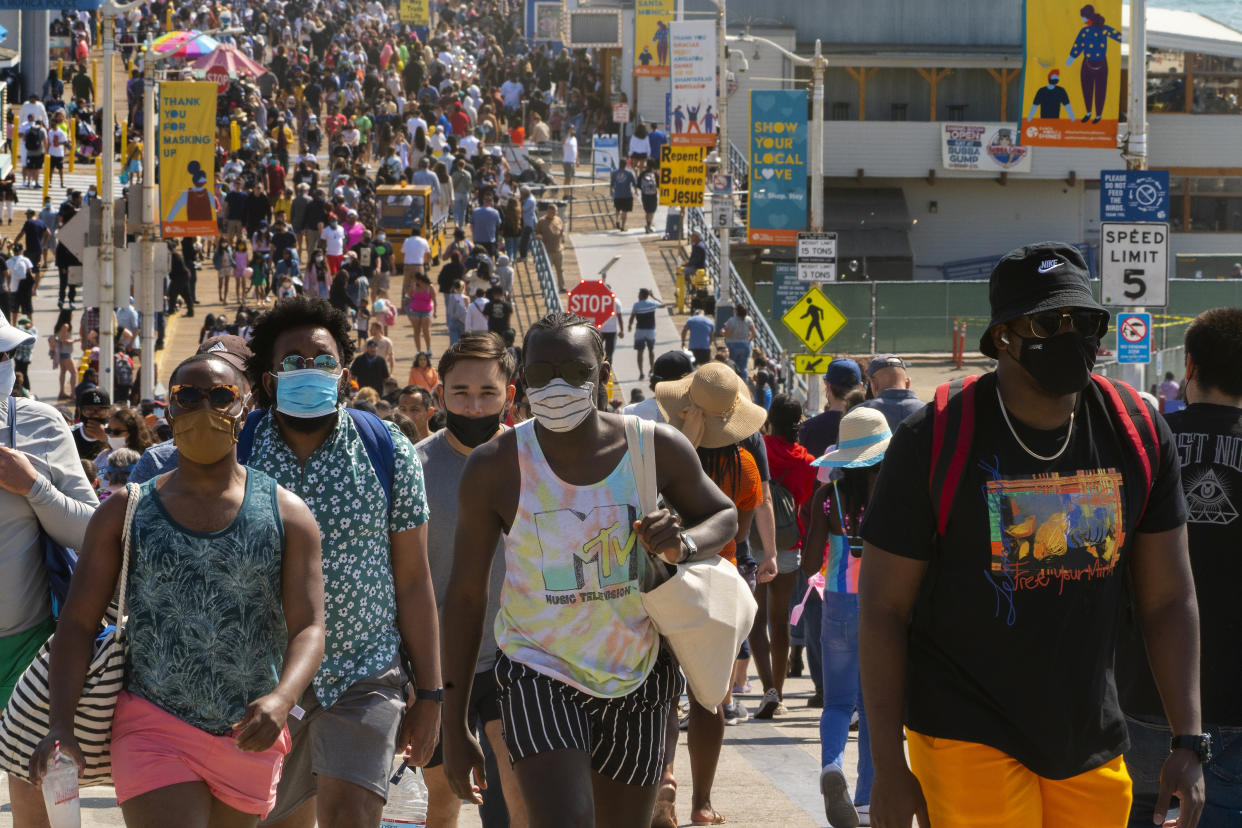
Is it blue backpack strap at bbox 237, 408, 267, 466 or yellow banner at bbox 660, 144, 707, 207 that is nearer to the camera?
blue backpack strap at bbox 237, 408, 267, 466

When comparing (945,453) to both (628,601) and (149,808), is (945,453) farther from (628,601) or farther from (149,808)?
(149,808)

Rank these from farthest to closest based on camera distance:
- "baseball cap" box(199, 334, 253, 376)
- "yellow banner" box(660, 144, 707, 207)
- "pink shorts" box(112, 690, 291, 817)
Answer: "yellow banner" box(660, 144, 707, 207) < "baseball cap" box(199, 334, 253, 376) < "pink shorts" box(112, 690, 291, 817)

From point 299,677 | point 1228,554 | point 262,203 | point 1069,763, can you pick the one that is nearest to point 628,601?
point 299,677

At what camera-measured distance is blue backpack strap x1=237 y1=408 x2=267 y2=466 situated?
5.06 metres

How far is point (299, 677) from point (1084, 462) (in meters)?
1.92

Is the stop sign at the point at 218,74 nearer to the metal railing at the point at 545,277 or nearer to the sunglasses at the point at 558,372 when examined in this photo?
the metal railing at the point at 545,277

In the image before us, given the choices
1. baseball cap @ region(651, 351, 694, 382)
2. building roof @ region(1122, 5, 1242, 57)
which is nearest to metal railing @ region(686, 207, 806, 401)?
building roof @ region(1122, 5, 1242, 57)

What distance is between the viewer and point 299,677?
4398mm

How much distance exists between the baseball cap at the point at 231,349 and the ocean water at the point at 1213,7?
45737mm

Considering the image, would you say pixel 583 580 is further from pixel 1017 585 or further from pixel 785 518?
pixel 785 518

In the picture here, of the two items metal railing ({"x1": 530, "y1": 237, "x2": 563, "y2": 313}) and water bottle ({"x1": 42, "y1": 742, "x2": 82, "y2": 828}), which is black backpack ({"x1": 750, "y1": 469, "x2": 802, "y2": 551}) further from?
metal railing ({"x1": 530, "y1": 237, "x2": 563, "y2": 313})

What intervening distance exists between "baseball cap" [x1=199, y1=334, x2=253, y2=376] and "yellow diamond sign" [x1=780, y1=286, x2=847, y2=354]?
1668 cm

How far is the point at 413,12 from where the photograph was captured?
65250 millimetres

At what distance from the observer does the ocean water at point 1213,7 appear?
4725cm
